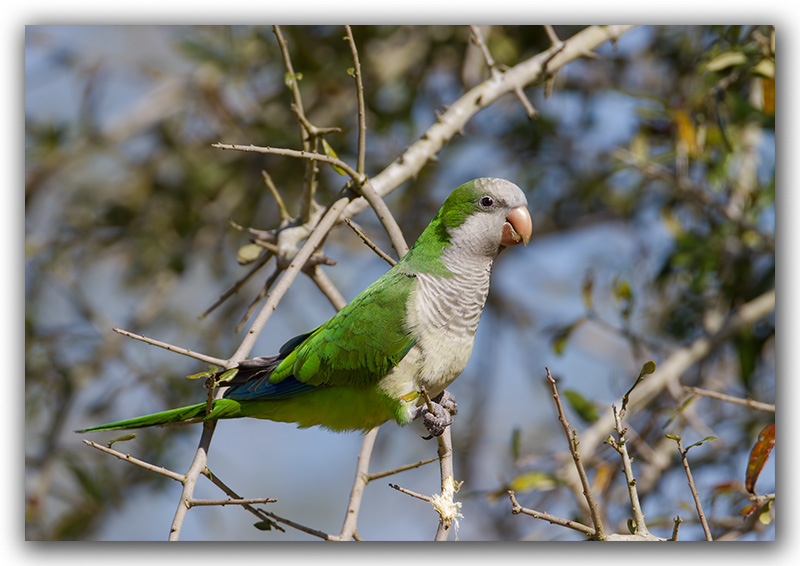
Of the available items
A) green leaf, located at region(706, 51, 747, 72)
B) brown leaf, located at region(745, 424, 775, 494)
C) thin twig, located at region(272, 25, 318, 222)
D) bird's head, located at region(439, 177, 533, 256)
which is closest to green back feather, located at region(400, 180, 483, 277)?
bird's head, located at region(439, 177, 533, 256)

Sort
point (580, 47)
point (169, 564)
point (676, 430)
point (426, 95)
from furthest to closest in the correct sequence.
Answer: point (426, 95) → point (676, 430) → point (580, 47) → point (169, 564)

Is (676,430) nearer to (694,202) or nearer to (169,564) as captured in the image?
(694,202)

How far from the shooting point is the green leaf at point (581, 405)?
7.32 feet

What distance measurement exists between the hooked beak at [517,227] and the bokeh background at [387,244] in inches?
34.8

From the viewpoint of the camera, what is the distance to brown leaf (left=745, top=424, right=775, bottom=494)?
173cm

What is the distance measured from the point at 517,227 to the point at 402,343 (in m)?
0.32

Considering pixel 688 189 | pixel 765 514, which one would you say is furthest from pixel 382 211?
pixel 688 189

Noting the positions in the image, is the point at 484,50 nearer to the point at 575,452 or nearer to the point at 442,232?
the point at 442,232

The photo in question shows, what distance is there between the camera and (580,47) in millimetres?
2055

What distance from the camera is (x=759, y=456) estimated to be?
1735 mm

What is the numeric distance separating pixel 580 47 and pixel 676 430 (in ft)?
3.93

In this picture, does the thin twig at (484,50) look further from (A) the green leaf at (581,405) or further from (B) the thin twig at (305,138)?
(A) the green leaf at (581,405)

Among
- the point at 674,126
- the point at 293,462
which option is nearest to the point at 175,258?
the point at 293,462

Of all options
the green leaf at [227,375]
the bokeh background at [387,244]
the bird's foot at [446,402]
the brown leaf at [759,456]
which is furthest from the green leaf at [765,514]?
the green leaf at [227,375]
